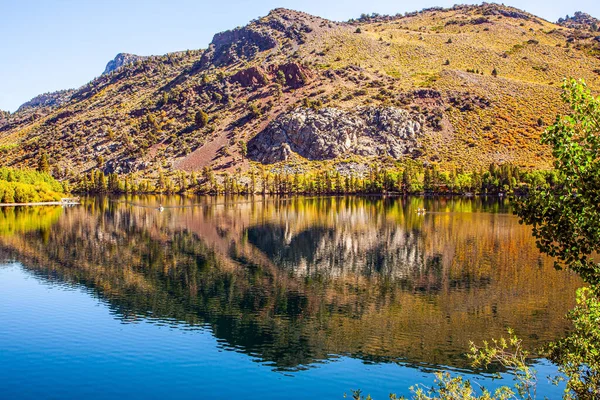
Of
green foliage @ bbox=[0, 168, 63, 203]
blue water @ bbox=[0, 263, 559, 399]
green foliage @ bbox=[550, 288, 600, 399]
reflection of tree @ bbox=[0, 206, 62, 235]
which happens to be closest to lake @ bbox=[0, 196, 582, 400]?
blue water @ bbox=[0, 263, 559, 399]

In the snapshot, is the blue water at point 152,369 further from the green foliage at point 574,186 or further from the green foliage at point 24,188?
the green foliage at point 24,188

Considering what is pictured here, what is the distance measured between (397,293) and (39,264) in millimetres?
45944

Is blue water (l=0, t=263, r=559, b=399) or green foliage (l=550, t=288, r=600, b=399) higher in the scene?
green foliage (l=550, t=288, r=600, b=399)

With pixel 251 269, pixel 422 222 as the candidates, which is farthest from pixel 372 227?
pixel 251 269

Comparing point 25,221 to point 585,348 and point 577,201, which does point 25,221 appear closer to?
point 585,348

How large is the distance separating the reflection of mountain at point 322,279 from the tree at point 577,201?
1692cm

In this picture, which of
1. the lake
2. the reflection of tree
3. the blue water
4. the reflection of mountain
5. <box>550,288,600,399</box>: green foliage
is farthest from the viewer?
the reflection of tree

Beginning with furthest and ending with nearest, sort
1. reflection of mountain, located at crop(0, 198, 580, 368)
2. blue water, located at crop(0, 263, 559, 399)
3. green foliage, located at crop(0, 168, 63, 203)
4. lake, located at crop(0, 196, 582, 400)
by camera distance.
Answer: green foliage, located at crop(0, 168, 63, 203) → reflection of mountain, located at crop(0, 198, 580, 368) → lake, located at crop(0, 196, 582, 400) → blue water, located at crop(0, 263, 559, 399)

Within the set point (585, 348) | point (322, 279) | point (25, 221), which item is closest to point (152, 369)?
point (585, 348)

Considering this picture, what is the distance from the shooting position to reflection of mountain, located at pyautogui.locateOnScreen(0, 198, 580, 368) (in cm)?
3794

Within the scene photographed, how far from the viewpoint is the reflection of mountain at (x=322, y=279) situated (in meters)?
37.9

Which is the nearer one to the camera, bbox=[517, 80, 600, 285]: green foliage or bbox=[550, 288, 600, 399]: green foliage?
bbox=[517, 80, 600, 285]: green foliage

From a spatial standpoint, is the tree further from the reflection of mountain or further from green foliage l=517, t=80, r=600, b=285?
the reflection of mountain

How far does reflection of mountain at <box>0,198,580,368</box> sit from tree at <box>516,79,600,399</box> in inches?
666
